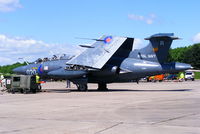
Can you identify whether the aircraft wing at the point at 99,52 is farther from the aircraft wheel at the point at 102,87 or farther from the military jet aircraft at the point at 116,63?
the aircraft wheel at the point at 102,87

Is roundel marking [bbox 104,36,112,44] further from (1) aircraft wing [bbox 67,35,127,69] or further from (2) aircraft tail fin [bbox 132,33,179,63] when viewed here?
(2) aircraft tail fin [bbox 132,33,179,63]

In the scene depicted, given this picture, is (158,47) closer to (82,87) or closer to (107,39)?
(107,39)

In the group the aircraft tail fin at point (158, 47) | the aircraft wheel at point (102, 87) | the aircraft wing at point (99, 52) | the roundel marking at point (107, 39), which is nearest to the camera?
the aircraft tail fin at point (158, 47)

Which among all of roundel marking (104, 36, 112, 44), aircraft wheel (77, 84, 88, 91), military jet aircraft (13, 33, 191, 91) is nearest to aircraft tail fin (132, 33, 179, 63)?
military jet aircraft (13, 33, 191, 91)

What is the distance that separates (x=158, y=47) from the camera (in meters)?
29.0

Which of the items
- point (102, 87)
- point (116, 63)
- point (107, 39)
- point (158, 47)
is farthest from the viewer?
point (102, 87)

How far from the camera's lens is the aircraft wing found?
2888 cm

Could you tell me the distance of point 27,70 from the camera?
109 ft

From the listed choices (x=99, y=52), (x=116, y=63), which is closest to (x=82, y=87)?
(x=99, y=52)

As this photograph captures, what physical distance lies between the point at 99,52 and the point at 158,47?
4.91 m

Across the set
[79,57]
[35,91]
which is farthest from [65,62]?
[35,91]

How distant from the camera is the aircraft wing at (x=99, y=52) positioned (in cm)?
2888

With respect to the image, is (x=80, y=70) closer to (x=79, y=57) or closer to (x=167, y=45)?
(x=79, y=57)

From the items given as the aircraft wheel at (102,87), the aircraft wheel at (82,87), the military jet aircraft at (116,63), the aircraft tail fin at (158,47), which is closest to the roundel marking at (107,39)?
the military jet aircraft at (116,63)
